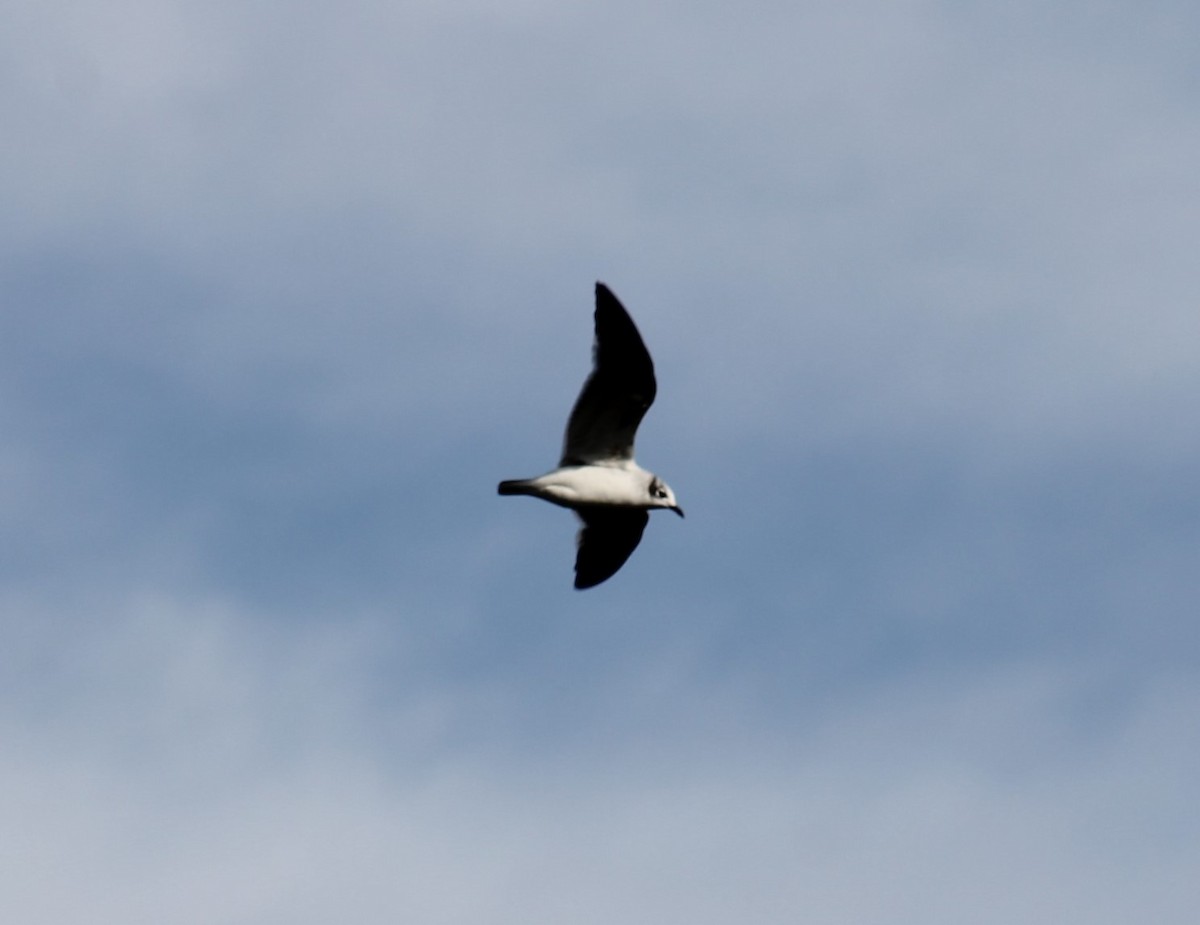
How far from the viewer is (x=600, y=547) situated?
40.6 m

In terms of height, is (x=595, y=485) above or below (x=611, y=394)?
below

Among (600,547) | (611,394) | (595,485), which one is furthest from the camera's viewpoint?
(600,547)

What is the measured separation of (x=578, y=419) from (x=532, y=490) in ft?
4.61

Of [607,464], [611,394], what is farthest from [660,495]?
[611,394]

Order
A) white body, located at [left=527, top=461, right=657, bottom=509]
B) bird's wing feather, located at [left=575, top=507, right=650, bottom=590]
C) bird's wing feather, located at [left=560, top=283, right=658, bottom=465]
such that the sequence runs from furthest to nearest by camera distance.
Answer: bird's wing feather, located at [left=575, top=507, right=650, bottom=590] → white body, located at [left=527, top=461, right=657, bottom=509] → bird's wing feather, located at [left=560, top=283, right=658, bottom=465]

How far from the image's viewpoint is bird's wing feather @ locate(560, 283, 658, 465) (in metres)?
37.0

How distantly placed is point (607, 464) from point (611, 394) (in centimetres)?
154

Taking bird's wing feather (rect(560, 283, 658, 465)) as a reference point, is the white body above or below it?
below

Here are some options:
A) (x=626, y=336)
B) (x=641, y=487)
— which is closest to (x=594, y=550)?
(x=641, y=487)

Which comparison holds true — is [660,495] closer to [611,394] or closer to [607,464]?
[607,464]

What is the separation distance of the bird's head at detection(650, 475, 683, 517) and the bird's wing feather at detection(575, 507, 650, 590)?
3.01ft

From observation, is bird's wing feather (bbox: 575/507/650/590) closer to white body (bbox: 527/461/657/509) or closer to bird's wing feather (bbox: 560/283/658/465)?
white body (bbox: 527/461/657/509)

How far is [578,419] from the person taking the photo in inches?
1507

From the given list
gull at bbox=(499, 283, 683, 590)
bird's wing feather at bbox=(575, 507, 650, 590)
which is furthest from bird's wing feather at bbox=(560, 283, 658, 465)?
bird's wing feather at bbox=(575, 507, 650, 590)
